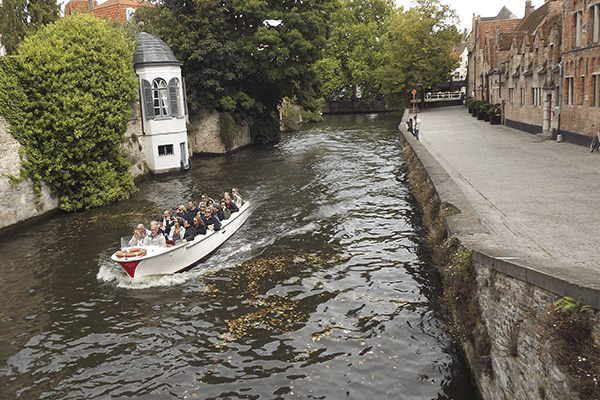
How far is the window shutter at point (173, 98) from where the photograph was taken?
31.9 meters

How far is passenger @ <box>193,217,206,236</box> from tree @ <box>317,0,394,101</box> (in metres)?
59.9

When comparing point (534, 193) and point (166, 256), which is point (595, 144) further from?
point (166, 256)

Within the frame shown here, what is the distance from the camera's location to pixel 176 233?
15555mm

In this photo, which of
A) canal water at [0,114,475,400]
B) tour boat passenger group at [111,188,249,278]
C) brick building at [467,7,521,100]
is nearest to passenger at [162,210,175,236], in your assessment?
tour boat passenger group at [111,188,249,278]

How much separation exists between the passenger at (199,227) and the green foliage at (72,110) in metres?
9.19

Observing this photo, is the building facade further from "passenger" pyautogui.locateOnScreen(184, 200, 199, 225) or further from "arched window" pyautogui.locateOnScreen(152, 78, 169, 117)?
"passenger" pyautogui.locateOnScreen(184, 200, 199, 225)

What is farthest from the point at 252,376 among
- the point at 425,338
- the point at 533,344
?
the point at 533,344

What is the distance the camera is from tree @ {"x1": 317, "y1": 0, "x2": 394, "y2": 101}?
74.4m

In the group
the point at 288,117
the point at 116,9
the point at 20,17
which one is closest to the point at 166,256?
the point at 20,17

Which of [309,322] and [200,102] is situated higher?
[200,102]

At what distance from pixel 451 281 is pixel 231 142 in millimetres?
30538

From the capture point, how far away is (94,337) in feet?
38.8

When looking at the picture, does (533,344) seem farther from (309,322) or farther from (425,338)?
(309,322)

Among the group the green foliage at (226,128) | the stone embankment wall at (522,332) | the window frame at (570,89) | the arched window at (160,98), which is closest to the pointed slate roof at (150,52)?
the arched window at (160,98)
